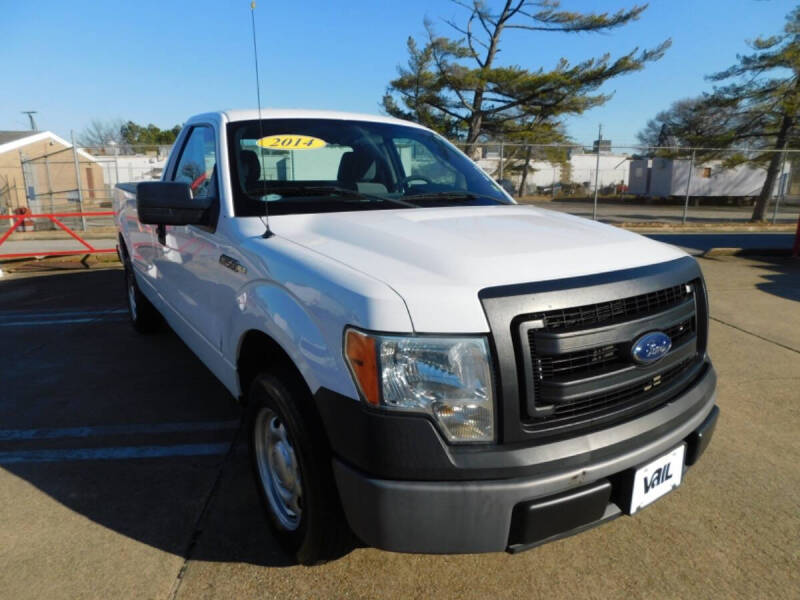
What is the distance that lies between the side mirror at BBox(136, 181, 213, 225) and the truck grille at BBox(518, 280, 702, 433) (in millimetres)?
1724

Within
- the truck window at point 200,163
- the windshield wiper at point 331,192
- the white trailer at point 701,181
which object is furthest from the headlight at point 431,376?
the white trailer at point 701,181

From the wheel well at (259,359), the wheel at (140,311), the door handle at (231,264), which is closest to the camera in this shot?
the wheel well at (259,359)

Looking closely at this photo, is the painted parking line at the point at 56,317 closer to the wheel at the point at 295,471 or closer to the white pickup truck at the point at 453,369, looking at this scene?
the white pickup truck at the point at 453,369

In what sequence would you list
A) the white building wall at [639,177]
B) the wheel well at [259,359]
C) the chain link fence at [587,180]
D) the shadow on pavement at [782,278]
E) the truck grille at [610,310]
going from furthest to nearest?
the white building wall at [639,177]
the chain link fence at [587,180]
the shadow on pavement at [782,278]
the wheel well at [259,359]
the truck grille at [610,310]

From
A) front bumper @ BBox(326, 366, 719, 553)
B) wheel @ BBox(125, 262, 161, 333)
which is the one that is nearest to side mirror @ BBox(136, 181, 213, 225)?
front bumper @ BBox(326, 366, 719, 553)

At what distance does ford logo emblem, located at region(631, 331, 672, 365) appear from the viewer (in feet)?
5.92

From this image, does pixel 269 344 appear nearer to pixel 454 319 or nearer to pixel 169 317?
pixel 454 319

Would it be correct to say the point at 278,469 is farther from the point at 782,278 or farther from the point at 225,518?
the point at 782,278

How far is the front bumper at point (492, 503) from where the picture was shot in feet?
5.20

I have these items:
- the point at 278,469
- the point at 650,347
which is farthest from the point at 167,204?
the point at 650,347

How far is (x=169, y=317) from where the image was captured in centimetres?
389

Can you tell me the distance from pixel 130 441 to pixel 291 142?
198 cm

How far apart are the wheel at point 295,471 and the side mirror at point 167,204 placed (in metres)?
0.95

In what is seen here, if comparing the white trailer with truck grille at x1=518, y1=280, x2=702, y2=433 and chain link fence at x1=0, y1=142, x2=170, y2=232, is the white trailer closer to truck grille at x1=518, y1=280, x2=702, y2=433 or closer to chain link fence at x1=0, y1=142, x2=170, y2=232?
chain link fence at x1=0, y1=142, x2=170, y2=232
